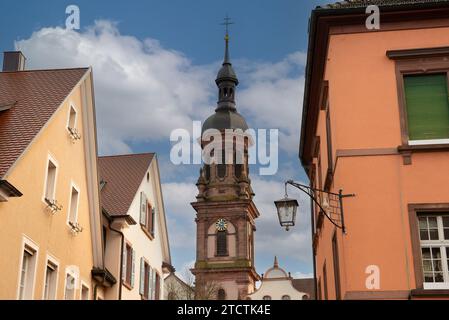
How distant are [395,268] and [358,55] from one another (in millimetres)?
4395

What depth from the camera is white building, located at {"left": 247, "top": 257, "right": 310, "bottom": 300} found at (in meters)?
80.0

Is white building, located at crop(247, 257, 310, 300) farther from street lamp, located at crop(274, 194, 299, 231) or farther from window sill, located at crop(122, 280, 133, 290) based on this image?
street lamp, located at crop(274, 194, 299, 231)

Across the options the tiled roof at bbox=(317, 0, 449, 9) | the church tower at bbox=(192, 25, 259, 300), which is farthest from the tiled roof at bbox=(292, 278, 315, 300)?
the tiled roof at bbox=(317, 0, 449, 9)

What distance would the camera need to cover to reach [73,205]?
66.3 ft

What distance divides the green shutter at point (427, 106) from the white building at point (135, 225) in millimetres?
12482

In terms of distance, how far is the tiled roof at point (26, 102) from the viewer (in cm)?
1591

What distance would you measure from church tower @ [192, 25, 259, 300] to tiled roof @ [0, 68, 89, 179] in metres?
62.5

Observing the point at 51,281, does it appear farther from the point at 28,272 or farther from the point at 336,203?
the point at 336,203

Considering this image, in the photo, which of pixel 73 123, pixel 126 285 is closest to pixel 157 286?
pixel 126 285

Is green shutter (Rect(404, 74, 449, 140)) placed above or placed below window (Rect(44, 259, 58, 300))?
above

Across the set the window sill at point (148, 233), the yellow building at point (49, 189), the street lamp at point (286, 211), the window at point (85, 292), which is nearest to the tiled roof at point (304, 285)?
the window sill at point (148, 233)

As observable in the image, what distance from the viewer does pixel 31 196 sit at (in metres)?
16.4

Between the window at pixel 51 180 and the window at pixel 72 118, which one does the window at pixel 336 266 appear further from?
the window at pixel 72 118
